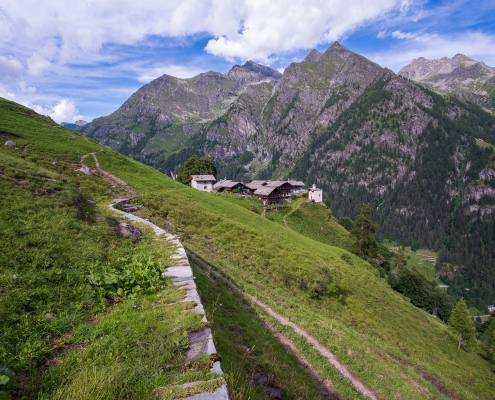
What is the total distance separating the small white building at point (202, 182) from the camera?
9181cm

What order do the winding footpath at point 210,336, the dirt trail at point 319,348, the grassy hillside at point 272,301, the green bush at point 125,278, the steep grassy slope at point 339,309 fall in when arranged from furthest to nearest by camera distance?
the steep grassy slope at point 339,309, the dirt trail at point 319,348, the grassy hillside at point 272,301, the green bush at point 125,278, the winding footpath at point 210,336

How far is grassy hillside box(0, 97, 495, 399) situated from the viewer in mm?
9805

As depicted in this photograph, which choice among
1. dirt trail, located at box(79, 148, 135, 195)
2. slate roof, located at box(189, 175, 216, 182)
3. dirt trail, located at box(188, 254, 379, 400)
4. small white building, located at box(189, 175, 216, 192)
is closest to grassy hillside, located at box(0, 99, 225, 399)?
dirt trail, located at box(188, 254, 379, 400)

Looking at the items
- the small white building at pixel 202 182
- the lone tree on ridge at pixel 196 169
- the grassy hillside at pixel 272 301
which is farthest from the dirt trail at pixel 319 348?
the lone tree on ridge at pixel 196 169

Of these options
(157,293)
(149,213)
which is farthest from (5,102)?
(157,293)

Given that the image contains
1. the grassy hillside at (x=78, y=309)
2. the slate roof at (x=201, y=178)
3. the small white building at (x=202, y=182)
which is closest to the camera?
the grassy hillside at (x=78, y=309)

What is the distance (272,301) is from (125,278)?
12132mm

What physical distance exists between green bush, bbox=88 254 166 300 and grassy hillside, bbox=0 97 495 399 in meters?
0.67

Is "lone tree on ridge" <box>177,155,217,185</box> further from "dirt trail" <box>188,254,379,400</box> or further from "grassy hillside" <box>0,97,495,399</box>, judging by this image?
"dirt trail" <box>188,254,379,400</box>

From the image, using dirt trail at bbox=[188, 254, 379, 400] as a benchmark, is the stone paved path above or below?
above

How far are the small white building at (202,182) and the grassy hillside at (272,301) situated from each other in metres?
42.9

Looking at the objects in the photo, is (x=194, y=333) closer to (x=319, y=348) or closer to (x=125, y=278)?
(x=125, y=278)

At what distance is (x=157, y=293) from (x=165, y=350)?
335 centimetres

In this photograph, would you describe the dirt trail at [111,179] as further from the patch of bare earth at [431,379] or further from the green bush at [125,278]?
the patch of bare earth at [431,379]
